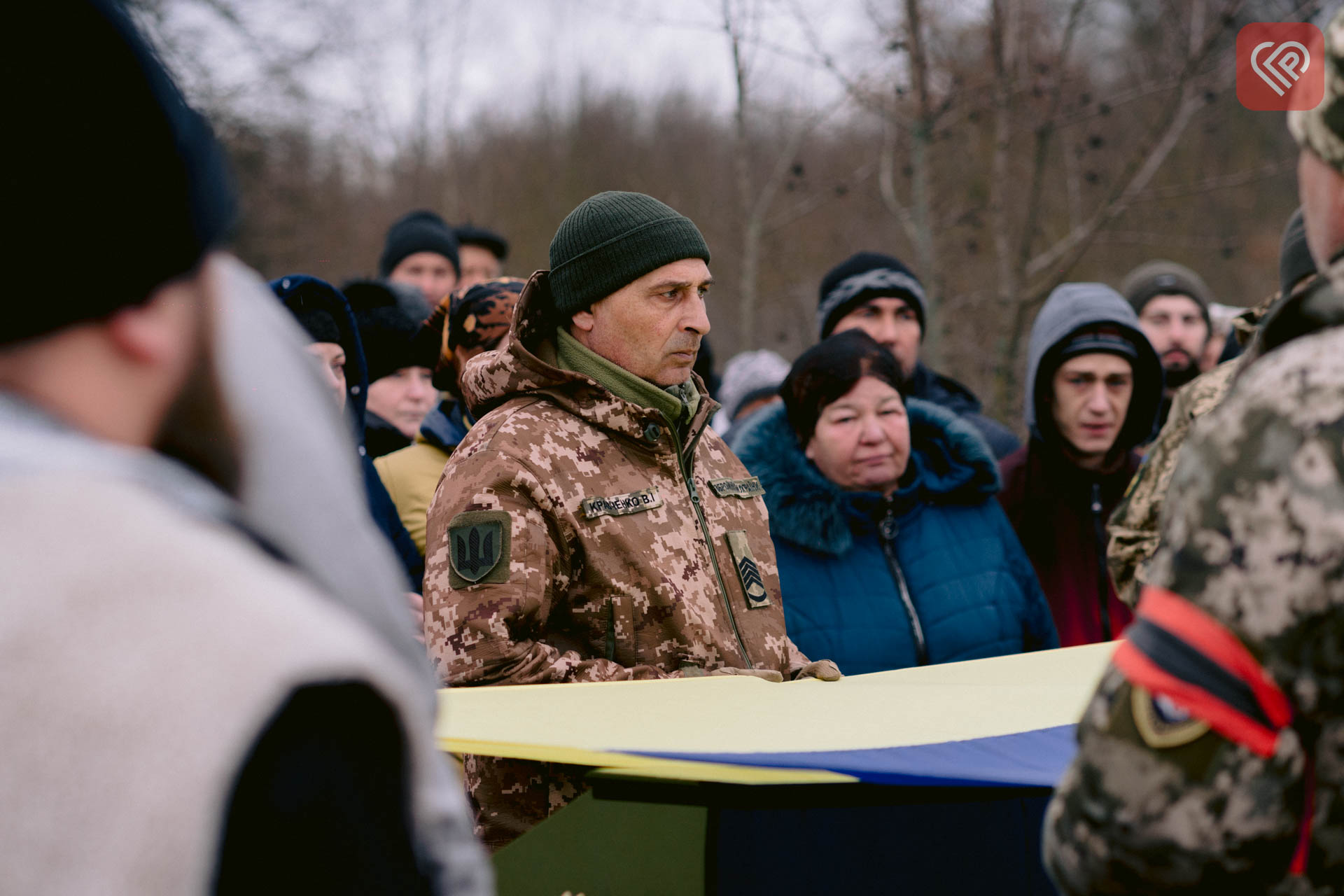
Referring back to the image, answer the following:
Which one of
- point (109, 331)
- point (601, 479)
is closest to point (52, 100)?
point (109, 331)

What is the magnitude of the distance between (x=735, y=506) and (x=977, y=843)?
1.06m

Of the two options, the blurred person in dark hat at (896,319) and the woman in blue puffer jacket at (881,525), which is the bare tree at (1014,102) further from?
the woman in blue puffer jacket at (881,525)

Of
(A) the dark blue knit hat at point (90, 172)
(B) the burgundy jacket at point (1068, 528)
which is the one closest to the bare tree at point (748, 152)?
(B) the burgundy jacket at point (1068, 528)

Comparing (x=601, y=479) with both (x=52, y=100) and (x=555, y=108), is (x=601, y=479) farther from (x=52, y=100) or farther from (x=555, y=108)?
(x=555, y=108)

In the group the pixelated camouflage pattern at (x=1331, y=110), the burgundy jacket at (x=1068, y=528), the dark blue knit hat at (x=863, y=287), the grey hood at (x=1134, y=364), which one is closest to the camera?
the pixelated camouflage pattern at (x=1331, y=110)

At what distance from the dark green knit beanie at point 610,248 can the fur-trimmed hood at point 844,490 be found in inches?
40.9

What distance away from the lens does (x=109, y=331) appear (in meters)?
0.94

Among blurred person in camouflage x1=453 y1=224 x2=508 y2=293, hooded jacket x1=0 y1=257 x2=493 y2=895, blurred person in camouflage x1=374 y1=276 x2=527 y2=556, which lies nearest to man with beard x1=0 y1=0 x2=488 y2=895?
hooded jacket x1=0 y1=257 x2=493 y2=895

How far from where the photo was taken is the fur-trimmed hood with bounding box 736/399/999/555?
379 cm

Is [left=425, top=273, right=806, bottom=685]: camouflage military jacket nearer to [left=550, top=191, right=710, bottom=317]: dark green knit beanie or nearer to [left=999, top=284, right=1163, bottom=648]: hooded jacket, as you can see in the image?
[left=550, top=191, right=710, bottom=317]: dark green knit beanie

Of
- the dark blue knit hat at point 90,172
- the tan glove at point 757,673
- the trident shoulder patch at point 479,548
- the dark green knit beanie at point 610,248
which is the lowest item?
the tan glove at point 757,673

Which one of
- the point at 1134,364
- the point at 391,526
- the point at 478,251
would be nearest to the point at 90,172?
the point at 391,526

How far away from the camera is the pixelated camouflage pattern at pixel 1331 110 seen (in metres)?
1.30

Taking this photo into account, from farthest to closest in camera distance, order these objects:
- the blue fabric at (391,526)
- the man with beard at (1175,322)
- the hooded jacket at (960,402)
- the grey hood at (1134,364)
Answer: the man with beard at (1175,322)
the hooded jacket at (960,402)
the grey hood at (1134,364)
the blue fabric at (391,526)
